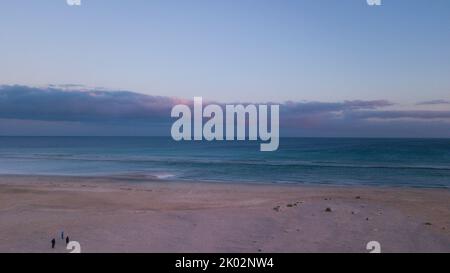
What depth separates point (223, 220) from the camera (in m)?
14.2

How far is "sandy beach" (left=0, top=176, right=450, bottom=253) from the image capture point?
11.0m

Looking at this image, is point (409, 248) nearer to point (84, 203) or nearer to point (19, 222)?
point (19, 222)

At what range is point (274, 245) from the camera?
35.8ft

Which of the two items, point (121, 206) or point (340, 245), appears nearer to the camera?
point (340, 245)

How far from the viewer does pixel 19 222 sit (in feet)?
44.7

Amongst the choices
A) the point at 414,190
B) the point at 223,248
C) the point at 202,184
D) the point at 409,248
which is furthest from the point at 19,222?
the point at 414,190

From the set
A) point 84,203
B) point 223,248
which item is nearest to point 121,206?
point 84,203

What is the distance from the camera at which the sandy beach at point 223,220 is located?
10992 millimetres

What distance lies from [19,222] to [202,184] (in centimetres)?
1528
